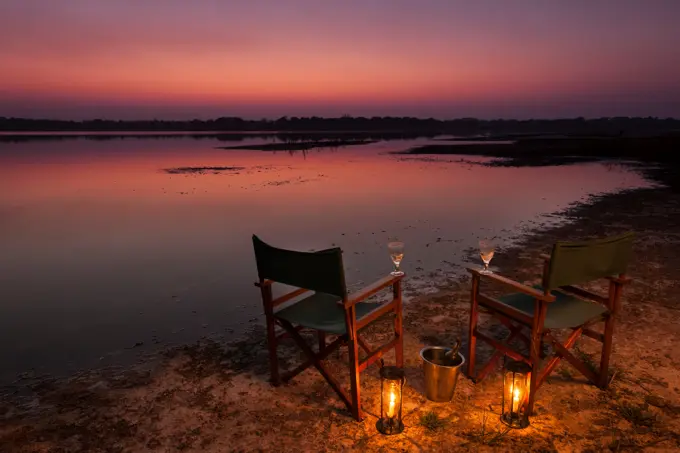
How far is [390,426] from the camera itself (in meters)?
3.44

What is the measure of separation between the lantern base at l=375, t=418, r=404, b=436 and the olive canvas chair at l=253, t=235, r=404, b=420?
22 cm

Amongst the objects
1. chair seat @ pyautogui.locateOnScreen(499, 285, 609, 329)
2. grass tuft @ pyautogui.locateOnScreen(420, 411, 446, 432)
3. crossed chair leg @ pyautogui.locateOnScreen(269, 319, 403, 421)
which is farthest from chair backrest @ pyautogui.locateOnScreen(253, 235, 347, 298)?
chair seat @ pyautogui.locateOnScreen(499, 285, 609, 329)

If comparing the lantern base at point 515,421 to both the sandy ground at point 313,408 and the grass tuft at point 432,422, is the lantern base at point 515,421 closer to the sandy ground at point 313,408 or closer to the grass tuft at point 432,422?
the sandy ground at point 313,408

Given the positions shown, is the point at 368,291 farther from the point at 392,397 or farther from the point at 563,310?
the point at 563,310

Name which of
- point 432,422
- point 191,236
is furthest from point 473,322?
point 191,236

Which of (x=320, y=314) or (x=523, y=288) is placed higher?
(x=523, y=288)

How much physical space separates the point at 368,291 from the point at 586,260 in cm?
173

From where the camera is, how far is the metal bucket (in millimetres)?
3697

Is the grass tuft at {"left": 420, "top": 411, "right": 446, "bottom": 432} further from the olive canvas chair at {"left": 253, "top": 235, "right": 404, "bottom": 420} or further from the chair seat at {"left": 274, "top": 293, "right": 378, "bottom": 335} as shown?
the chair seat at {"left": 274, "top": 293, "right": 378, "bottom": 335}

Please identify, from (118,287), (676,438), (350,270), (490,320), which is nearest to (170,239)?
(118,287)

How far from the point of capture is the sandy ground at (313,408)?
336cm

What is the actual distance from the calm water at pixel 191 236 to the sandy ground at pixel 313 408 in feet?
2.61

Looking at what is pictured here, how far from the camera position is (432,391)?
382 centimetres

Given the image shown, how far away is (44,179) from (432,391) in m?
24.5
